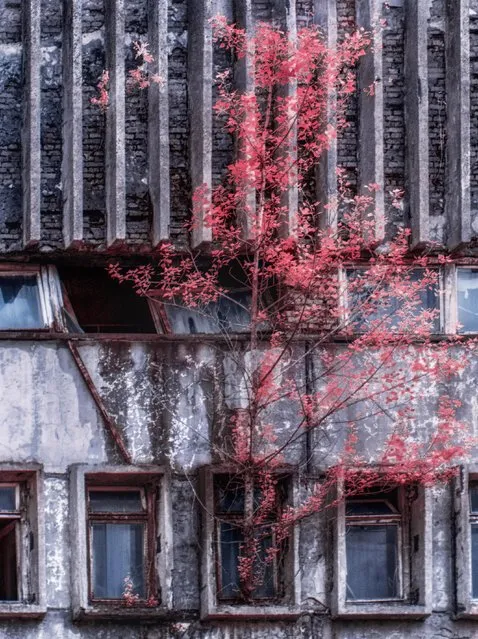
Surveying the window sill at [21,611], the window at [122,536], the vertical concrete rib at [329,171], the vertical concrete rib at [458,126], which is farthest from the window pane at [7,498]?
the vertical concrete rib at [458,126]

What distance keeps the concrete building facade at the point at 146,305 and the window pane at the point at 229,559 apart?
325 mm

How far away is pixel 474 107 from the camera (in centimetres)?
2330

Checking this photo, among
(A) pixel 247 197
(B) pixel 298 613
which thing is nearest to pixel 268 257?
(A) pixel 247 197

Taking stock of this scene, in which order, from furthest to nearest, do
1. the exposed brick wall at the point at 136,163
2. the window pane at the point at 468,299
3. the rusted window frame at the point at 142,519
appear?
the window pane at the point at 468,299 → the exposed brick wall at the point at 136,163 → the rusted window frame at the point at 142,519

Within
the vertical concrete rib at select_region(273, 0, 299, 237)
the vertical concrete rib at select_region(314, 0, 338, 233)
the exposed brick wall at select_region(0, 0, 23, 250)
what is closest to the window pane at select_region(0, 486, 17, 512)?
the exposed brick wall at select_region(0, 0, 23, 250)

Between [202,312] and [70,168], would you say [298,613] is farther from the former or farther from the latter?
[70,168]

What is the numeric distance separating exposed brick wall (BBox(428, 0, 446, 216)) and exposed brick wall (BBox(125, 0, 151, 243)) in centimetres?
307

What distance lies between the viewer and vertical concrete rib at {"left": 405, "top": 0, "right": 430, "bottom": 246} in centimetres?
2292

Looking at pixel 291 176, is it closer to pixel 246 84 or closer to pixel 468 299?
pixel 246 84

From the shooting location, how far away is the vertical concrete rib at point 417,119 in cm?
2292

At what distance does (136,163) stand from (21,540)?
4161 mm

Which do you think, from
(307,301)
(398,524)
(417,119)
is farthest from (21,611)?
(417,119)

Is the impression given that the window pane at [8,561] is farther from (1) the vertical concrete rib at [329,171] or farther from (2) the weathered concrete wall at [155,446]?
(1) the vertical concrete rib at [329,171]

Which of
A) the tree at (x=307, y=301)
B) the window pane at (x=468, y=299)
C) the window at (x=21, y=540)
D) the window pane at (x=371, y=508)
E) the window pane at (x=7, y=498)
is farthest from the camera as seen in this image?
the window pane at (x=468, y=299)
